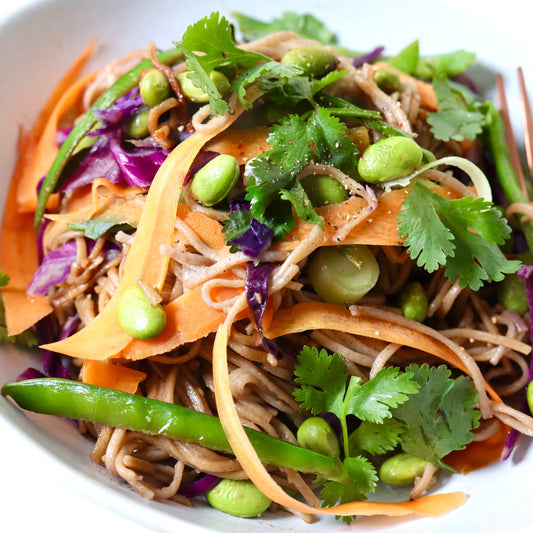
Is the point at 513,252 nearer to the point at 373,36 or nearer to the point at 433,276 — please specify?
the point at 433,276

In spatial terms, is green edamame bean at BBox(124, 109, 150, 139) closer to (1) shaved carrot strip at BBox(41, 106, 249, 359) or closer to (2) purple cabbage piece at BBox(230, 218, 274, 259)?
(1) shaved carrot strip at BBox(41, 106, 249, 359)

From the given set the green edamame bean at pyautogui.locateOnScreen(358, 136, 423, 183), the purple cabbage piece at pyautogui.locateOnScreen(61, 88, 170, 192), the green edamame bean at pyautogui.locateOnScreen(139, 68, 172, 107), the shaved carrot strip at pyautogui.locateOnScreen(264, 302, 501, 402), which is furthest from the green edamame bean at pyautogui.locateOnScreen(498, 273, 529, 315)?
the green edamame bean at pyautogui.locateOnScreen(139, 68, 172, 107)

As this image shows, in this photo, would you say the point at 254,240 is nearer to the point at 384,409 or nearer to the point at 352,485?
the point at 384,409

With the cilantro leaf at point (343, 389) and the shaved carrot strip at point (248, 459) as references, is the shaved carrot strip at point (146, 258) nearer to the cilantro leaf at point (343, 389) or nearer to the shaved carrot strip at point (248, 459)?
the shaved carrot strip at point (248, 459)

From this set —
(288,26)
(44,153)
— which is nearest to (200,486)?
(44,153)

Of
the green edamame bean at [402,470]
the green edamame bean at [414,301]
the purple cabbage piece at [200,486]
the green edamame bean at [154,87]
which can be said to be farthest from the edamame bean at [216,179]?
the green edamame bean at [402,470]
